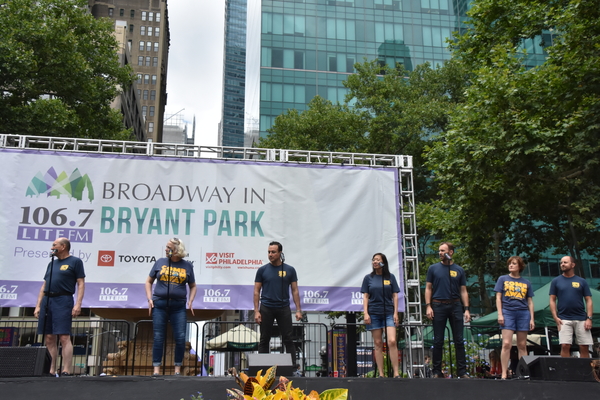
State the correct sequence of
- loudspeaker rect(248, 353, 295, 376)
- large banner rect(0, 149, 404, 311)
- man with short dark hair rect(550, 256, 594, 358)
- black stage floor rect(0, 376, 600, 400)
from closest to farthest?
loudspeaker rect(248, 353, 295, 376) < black stage floor rect(0, 376, 600, 400) < man with short dark hair rect(550, 256, 594, 358) < large banner rect(0, 149, 404, 311)

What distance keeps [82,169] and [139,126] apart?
61558 millimetres

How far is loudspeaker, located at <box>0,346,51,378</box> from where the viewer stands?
6.23 metres

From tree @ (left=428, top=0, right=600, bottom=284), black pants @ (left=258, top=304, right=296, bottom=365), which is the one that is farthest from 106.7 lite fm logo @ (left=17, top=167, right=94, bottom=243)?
Result: tree @ (left=428, top=0, right=600, bottom=284)

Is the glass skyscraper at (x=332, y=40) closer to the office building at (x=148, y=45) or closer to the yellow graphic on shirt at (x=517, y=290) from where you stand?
the yellow graphic on shirt at (x=517, y=290)

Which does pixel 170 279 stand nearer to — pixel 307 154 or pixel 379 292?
pixel 379 292

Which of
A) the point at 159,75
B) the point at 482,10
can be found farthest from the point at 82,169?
the point at 159,75

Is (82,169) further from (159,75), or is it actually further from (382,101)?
(159,75)

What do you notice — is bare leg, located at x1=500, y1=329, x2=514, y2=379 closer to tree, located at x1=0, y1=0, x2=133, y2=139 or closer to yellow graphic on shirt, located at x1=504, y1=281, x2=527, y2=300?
yellow graphic on shirt, located at x1=504, y1=281, x2=527, y2=300

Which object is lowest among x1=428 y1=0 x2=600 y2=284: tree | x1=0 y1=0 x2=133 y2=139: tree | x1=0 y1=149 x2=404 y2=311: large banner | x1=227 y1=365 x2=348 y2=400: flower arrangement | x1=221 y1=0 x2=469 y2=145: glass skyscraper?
x1=227 y1=365 x2=348 y2=400: flower arrangement

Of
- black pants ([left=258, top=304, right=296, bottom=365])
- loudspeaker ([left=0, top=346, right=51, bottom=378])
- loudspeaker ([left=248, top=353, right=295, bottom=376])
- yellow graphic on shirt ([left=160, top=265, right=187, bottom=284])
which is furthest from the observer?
black pants ([left=258, top=304, right=296, bottom=365])

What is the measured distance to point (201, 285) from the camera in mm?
9953

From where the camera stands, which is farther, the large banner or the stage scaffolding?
the stage scaffolding

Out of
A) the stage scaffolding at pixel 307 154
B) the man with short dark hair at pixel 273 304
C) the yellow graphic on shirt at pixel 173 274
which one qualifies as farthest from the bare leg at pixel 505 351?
the yellow graphic on shirt at pixel 173 274

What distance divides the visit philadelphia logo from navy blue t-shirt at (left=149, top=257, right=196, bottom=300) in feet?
10.1
